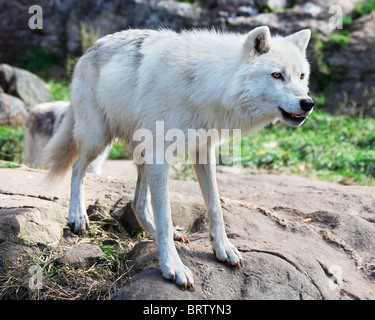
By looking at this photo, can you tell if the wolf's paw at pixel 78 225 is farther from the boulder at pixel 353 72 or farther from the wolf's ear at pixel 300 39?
the boulder at pixel 353 72

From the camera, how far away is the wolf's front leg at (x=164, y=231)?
10.5 ft

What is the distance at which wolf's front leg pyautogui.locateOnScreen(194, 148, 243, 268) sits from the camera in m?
3.47

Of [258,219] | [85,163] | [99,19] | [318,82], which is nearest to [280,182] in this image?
[258,219]

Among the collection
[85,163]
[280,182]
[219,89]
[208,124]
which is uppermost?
[219,89]

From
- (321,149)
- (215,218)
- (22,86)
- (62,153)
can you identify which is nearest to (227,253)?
(215,218)

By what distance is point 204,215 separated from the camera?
441 centimetres

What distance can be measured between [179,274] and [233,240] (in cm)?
83

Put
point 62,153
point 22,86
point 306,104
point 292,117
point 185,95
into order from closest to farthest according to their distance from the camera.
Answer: point 306,104 < point 292,117 < point 185,95 < point 62,153 < point 22,86

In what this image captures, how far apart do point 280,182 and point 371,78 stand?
16.2 ft

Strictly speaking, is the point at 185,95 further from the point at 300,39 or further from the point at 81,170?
the point at 81,170

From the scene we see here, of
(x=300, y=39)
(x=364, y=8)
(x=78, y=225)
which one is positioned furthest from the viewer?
(x=364, y=8)

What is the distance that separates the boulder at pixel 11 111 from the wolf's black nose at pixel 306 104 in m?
7.76

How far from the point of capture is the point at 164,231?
133 inches
